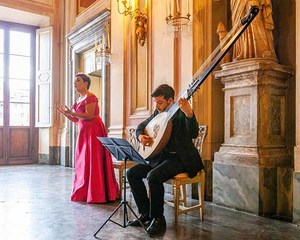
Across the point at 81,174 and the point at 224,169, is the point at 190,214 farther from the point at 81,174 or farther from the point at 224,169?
the point at 81,174

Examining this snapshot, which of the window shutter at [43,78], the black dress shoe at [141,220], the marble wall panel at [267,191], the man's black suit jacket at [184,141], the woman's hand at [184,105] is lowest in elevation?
the black dress shoe at [141,220]

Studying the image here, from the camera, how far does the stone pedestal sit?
10.7 feet

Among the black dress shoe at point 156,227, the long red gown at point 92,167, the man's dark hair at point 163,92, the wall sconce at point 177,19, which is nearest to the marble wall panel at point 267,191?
the black dress shoe at point 156,227

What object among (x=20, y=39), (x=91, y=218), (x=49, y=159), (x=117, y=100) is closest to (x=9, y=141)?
(x=49, y=159)

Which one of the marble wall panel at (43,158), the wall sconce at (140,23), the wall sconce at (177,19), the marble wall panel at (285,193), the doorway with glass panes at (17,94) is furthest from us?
the marble wall panel at (43,158)

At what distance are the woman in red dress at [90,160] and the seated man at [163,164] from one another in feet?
3.21

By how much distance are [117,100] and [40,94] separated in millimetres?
3420

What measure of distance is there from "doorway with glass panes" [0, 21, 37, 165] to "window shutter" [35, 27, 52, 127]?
11.1 inches

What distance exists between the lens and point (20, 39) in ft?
27.2

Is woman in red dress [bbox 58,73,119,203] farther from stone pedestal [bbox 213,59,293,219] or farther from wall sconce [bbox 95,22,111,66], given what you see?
wall sconce [bbox 95,22,111,66]

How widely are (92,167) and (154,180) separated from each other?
128 centimetres

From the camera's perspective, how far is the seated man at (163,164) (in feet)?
8.97

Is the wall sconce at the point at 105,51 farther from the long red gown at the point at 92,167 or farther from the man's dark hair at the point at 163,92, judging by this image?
the man's dark hair at the point at 163,92

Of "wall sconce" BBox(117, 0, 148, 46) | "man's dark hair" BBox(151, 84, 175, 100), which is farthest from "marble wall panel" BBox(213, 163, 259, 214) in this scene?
"wall sconce" BBox(117, 0, 148, 46)
